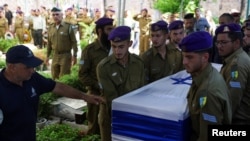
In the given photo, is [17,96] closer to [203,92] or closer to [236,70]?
[203,92]

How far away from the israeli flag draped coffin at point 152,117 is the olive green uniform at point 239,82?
1.30ft

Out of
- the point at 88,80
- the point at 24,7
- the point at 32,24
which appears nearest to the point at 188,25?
the point at 88,80

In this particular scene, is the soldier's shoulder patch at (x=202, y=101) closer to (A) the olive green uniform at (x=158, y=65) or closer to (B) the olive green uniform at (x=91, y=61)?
(A) the olive green uniform at (x=158, y=65)

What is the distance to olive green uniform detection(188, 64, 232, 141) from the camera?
2150mm

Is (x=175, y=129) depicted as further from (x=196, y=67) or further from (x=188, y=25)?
(x=188, y=25)

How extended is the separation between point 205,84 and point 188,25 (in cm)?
459

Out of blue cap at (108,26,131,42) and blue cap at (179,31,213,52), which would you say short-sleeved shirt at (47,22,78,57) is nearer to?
blue cap at (108,26,131,42)

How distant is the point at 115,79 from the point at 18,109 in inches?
38.2

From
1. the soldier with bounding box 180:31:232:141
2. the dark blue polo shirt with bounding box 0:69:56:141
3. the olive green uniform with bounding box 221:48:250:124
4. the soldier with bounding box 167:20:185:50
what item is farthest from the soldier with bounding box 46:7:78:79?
the soldier with bounding box 180:31:232:141

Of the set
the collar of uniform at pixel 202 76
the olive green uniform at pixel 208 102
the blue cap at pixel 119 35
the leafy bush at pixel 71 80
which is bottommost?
the leafy bush at pixel 71 80

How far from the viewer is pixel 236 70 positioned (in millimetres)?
2826

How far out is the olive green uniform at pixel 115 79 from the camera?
3176mm

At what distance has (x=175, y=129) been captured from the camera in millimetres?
2393

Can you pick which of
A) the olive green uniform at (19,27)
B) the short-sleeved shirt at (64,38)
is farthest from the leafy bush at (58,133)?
the olive green uniform at (19,27)
